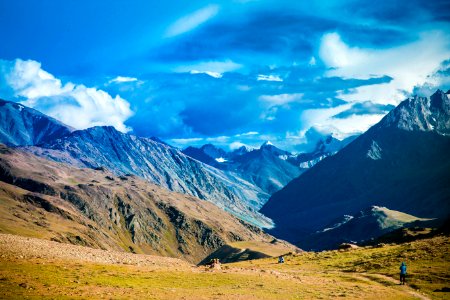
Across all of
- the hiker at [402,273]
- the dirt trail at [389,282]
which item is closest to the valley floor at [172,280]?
the dirt trail at [389,282]

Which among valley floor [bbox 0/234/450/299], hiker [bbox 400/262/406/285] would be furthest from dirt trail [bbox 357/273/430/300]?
hiker [bbox 400/262/406/285]

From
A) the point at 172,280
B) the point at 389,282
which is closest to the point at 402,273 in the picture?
the point at 389,282

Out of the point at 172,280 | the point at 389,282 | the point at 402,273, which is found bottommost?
the point at 389,282

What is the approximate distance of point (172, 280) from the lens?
2179 inches

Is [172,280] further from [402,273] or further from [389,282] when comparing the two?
[402,273]

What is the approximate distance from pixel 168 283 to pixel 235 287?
25.8 feet

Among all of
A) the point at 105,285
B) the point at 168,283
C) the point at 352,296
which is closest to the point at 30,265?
the point at 105,285

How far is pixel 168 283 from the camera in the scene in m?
52.9

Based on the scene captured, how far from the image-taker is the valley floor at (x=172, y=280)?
44.3 m

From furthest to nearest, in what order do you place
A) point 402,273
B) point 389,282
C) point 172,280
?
point 389,282
point 402,273
point 172,280

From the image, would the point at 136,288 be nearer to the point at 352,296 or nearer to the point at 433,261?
the point at 352,296

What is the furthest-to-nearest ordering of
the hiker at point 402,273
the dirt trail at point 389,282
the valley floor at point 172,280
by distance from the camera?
the hiker at point 402,273
the dirt trail at point 389,282
the valley floor at point 172,280

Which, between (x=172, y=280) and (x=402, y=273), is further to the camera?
(x=402, y=273)

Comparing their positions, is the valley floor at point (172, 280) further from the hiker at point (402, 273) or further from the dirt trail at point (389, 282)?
the hiker at point (402, 273)
